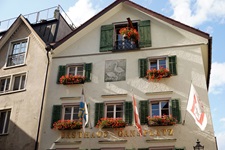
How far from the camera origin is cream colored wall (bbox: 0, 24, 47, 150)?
19.9 metres

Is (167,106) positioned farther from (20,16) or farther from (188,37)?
(20,16)

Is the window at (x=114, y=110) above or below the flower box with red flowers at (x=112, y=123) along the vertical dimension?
above

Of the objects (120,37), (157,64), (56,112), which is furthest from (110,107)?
(120,37)

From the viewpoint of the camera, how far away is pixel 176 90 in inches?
734

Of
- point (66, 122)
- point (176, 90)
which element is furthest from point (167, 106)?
point (66, 122)

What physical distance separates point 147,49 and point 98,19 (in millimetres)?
4172

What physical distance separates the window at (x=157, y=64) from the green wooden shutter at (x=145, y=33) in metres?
1.12

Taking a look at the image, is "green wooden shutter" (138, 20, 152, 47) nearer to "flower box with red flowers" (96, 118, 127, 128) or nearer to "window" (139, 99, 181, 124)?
"window" (139, 99, 181, 124)

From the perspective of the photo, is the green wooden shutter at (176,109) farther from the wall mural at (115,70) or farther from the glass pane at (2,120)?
the glass pane at (2,120)

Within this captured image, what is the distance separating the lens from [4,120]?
838 inches

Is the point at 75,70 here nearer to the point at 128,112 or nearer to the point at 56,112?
the point at 56,112

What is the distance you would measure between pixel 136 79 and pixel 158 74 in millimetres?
1375

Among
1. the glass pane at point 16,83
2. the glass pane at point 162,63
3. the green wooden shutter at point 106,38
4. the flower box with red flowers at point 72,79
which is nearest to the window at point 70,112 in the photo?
the flower box with red flowers at point 72,79

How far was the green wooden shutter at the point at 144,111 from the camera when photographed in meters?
18.1
